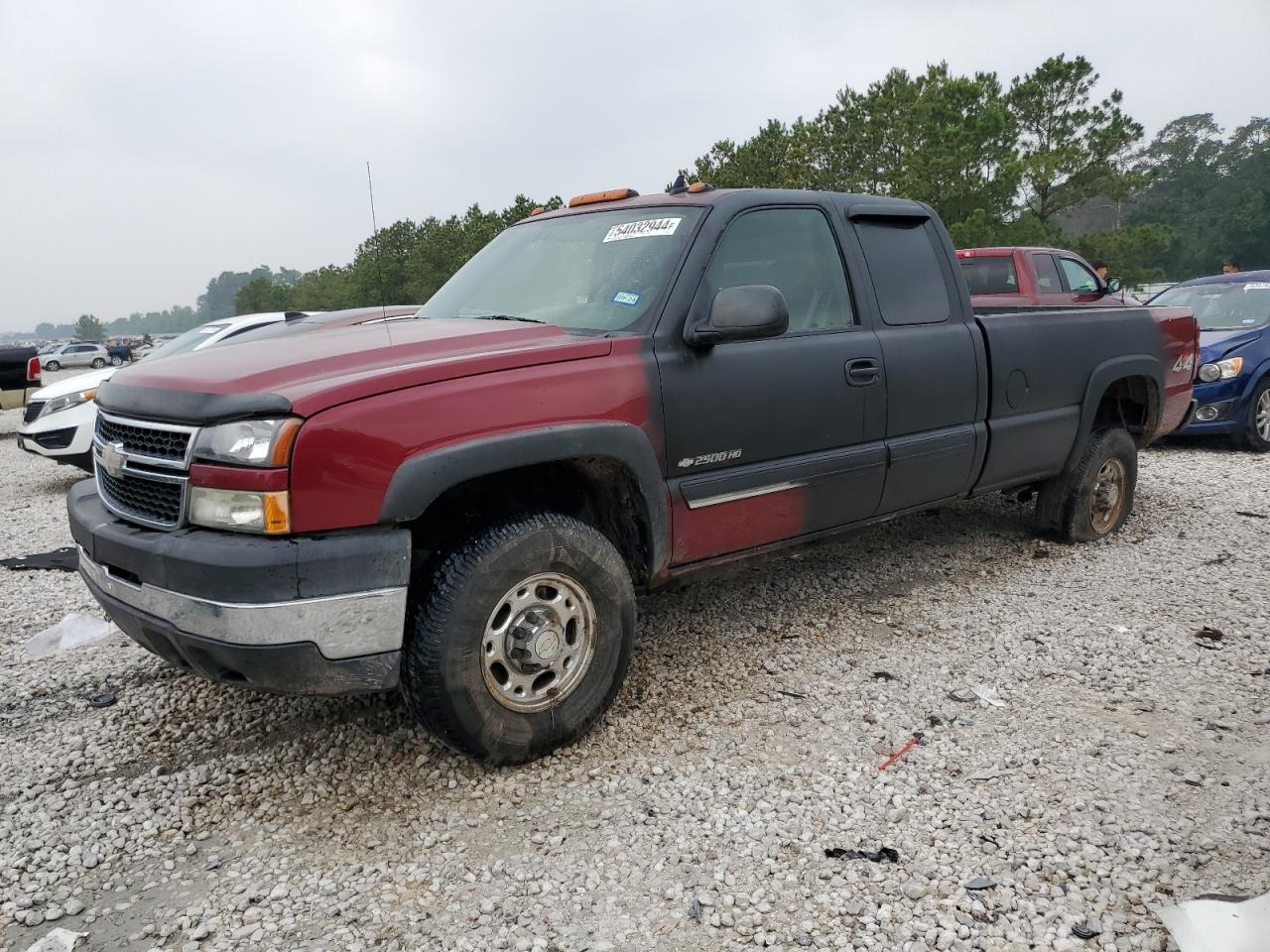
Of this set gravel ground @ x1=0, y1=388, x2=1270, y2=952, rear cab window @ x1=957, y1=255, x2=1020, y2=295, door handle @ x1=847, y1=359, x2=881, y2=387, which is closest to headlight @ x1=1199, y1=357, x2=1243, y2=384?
rear cab window @ x1=957, y1=255, x2=1020, y2=295

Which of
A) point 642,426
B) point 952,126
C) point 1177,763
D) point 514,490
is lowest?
point 1177,763

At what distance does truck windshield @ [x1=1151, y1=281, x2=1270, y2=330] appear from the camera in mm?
8852

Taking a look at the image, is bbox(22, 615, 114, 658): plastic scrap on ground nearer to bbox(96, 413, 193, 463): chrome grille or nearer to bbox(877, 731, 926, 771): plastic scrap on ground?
bbox(96, 413, 193, 463): chrome grille

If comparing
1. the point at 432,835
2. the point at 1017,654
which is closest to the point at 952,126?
the point at 1017,654

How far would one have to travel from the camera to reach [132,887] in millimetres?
2475

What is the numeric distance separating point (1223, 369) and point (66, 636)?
362 inches

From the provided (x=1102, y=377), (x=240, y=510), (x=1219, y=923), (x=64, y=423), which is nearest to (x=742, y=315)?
(x=240, y=510)

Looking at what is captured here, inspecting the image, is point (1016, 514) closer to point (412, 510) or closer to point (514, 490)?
point (514, 490)

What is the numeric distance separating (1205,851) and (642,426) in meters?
2.04

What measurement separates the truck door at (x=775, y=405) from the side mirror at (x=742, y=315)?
0.31 feet

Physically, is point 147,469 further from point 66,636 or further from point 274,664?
point 66,636

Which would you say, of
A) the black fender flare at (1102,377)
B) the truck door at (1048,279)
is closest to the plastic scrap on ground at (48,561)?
the black fender flare at (1102,377)

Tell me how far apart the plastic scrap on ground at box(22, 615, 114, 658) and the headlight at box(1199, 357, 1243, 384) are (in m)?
8.91

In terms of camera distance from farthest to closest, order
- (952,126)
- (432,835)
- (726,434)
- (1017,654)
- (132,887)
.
→ (952,126) → (1017,654) → (726,434) → (432,835) → (132,887)
